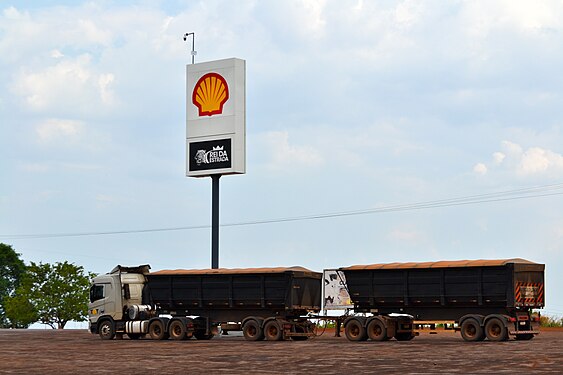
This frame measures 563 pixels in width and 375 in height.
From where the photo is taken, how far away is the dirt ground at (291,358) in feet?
81.3

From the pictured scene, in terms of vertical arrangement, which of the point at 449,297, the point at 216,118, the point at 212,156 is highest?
the point at 216,118

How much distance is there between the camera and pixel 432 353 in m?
30.6

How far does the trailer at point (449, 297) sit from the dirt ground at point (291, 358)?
1.84 m

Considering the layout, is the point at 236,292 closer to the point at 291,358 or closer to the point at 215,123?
the point at 291,358

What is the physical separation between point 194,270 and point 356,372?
22259mm

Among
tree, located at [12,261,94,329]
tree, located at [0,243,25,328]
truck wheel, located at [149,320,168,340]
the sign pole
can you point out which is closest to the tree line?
tree, located at [12,261,94,329]

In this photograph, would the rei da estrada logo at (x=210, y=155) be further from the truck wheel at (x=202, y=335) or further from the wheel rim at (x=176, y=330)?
the wheel rim at (x=176, y=330)

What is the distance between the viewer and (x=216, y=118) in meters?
58.3

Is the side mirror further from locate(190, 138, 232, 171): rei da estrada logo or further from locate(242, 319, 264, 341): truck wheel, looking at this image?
locate(190, 138, 232, 171): rei da estrada logo

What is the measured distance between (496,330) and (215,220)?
2456 centimetres

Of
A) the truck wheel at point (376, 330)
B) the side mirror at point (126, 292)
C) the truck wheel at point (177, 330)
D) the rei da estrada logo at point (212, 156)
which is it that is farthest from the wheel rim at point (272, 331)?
the rei da estrada logo at point (212, 156)

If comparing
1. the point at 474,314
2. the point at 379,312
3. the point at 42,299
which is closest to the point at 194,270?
the point at 379,312

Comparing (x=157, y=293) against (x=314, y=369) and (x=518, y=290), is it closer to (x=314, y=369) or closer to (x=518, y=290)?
(x=518, y=290)

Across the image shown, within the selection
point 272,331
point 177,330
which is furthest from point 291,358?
point 177,330
